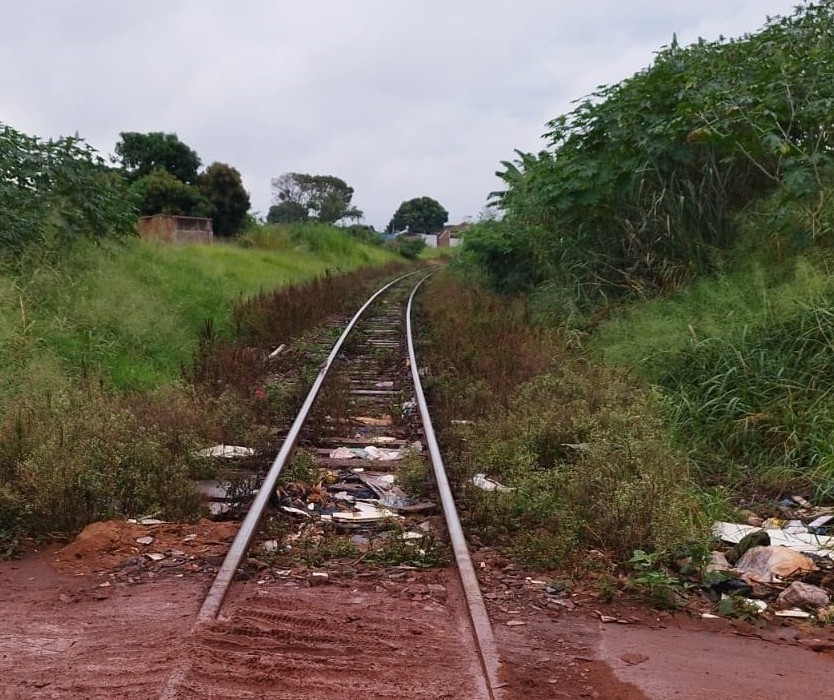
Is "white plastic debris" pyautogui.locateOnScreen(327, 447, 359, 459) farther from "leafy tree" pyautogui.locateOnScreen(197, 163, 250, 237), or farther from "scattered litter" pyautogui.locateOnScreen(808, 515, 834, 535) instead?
"leafy tree" pyautogui.locateOnScreen(197, 163, 250, 237)

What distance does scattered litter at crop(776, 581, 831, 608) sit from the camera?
384cm

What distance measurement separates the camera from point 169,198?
38.3m

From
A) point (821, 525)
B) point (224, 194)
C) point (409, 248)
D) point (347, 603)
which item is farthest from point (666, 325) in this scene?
point (409, 248)

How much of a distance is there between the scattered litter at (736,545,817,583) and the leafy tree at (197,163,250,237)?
39.2m

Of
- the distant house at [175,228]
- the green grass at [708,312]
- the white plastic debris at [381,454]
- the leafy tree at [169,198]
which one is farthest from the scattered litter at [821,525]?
the leafy tree at [169,198]

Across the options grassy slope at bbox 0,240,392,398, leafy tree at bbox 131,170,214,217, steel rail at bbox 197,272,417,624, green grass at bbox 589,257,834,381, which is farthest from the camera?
leafy tree at bbox 131,170,214,217

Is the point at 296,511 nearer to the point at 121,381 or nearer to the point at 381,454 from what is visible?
the point at 381,454

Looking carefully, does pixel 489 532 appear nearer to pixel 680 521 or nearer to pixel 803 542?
pixel 680 521

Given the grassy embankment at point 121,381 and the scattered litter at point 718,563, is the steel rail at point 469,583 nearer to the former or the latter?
the scattered litter at point 718,563

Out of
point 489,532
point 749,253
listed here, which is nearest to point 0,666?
point 489,532

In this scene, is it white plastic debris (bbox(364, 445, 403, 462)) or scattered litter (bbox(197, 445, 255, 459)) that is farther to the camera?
white plastic debris (bbox(364, 445, 403, 462))

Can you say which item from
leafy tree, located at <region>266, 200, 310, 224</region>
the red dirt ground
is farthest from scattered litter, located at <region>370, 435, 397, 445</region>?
leafy tree, located at <region>266, 200, 310, 224</region>

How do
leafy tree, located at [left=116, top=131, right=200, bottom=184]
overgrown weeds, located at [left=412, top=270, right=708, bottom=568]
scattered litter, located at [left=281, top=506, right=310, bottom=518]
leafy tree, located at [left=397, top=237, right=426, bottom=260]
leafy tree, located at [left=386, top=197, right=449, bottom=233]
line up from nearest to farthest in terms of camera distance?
1. overgrown weeds, located at [left=412, top=270, right=708, bottom=568]
2. scattered litter, located at [left=281, top=506, right=310, bottom=518]
3. leafy tree, located at [left=116, top=131, right=200, bottom=184]
4. leafy tree, located at [left=397, top=237, right=426, bottom=260]
5. leafy tree, located at [left=386, top=197, right=449, bottom=233]

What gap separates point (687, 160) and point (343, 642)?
822 centimetres
